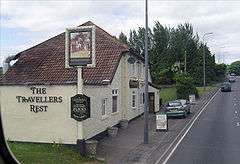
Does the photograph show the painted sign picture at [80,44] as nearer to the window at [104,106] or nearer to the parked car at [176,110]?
the window at [104,106]

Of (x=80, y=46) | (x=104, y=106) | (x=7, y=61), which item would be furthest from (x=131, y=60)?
(x=80, y=46)

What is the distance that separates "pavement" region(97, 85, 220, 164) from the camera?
62.8 ft

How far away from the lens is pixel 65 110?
2225 centimetres

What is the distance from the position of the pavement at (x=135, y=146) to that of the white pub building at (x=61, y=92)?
101cm

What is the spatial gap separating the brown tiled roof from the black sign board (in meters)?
3.70

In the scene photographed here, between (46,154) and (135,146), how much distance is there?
17.1 ft

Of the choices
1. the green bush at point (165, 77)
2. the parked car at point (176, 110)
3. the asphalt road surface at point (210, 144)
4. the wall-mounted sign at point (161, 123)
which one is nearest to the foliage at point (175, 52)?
the green bush at point (165, 77)

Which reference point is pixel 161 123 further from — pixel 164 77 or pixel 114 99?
pixel 164 77

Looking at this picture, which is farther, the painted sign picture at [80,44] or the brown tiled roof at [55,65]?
the brown tiled roof at [55,65]

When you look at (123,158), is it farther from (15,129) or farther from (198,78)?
(198,78)

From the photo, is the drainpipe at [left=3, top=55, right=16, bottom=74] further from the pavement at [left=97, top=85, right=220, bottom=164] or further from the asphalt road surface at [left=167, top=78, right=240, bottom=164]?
the asphalt road surface at [left=167, top=78, right=240, bottom=164]

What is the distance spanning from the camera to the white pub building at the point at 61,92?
22203 mm

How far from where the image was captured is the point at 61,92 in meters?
22.4

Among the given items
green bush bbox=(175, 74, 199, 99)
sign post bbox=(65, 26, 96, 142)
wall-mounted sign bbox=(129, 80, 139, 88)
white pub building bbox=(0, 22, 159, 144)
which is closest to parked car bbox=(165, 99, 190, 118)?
white pub building bbox=(0, 22, 159, 144)
